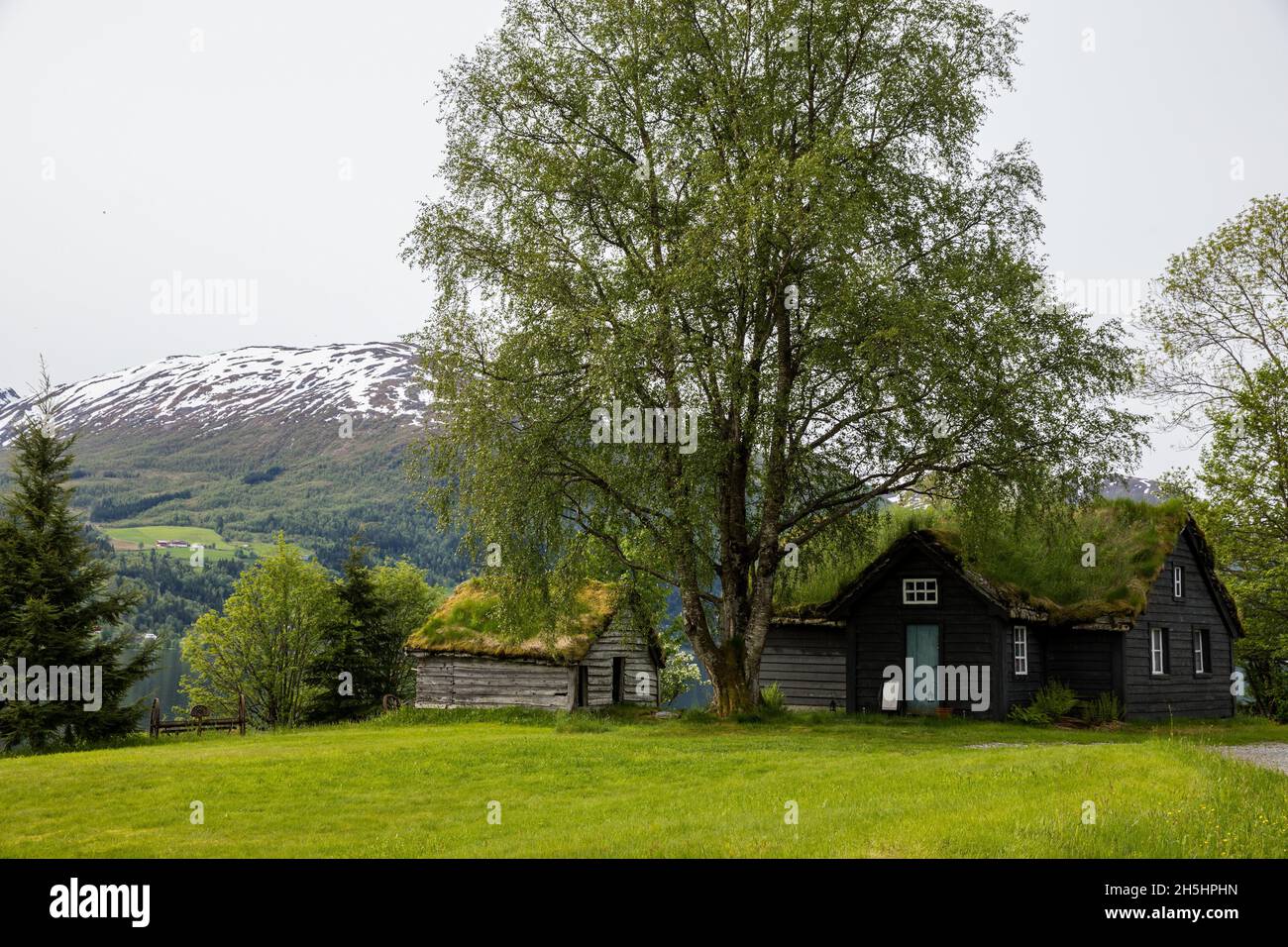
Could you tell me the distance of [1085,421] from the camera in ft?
87.1

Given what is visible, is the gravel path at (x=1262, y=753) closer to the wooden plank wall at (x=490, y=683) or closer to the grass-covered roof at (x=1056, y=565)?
the grass-covered roof at (x=1056, y=565)

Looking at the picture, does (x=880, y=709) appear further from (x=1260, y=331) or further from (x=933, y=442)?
(x=1260, y=331)

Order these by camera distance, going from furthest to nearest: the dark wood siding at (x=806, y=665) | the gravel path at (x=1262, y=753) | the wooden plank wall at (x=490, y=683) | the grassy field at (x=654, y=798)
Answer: the wooden plank wall at (x=490, y=683) < the dark wood siding at (x=806, y=665) < the gravel path at (x=1262, y=753) < the grassy field at (x=654, y=798)

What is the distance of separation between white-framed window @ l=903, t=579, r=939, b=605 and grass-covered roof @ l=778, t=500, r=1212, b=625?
95 centimetres

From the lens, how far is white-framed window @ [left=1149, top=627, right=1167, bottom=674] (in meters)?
34.1

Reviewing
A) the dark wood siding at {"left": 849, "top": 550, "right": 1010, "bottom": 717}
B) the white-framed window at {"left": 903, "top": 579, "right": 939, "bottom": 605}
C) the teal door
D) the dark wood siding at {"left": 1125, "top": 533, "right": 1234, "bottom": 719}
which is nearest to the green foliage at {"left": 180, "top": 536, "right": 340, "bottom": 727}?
the dark wood siding at {"left": 849, "top": 550, "right": 1010, "bottom": 717}

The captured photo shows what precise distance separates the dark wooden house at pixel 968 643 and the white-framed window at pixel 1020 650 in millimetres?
28

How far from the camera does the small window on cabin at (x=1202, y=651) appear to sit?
121 ft

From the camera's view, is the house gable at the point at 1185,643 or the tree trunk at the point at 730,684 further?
the house gable at the point at 1185,643

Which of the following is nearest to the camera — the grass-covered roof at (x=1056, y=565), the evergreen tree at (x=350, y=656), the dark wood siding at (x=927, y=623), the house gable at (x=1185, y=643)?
the dark wood siding at (x=927, y=623)

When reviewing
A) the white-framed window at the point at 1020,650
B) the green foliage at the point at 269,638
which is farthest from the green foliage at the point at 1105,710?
the green foliage at the point at 269,638
